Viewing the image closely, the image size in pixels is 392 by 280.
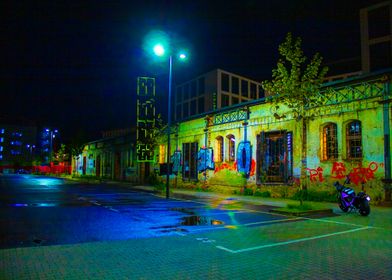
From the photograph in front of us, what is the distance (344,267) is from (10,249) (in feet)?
21.6

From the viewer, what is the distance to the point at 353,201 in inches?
514

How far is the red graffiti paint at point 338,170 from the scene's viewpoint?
55.7 feet

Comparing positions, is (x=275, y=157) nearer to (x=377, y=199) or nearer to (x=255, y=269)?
(x=377, y=199)

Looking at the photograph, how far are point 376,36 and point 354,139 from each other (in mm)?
46510

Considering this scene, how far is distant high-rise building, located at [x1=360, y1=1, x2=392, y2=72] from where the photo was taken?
53.8 meters

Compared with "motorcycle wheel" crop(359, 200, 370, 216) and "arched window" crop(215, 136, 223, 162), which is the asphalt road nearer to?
"motorcycle wheel" crop(359, 200, 370, 216)

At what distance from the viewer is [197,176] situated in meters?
28.9

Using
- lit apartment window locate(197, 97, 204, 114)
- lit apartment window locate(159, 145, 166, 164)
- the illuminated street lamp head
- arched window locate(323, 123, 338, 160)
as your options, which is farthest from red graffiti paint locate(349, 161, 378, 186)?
lit apartment window locate(197, 97, 204, 114)

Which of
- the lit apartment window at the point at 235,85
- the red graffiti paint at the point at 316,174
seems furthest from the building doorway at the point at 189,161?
the lit apartment window at the point at 235,85

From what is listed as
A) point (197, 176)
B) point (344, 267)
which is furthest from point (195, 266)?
point (197, 176)

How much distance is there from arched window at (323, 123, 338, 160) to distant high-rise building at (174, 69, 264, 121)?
5736 centimetres

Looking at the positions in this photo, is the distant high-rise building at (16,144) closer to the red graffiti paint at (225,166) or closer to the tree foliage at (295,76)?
the red graffiti paint at (225,166)

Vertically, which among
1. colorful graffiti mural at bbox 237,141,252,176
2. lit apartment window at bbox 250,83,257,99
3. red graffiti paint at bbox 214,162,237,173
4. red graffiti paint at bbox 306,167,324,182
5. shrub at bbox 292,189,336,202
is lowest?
shrub at bbox 292,189,336,202

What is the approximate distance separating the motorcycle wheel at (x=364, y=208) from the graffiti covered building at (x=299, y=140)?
2.82m
